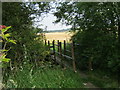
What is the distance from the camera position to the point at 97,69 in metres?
2.44

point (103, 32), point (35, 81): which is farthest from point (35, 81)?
point (103, 32)

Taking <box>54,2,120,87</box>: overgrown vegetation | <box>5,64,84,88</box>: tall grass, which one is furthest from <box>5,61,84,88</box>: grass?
<box>54,2,120,87</box>: overgrown vegetation

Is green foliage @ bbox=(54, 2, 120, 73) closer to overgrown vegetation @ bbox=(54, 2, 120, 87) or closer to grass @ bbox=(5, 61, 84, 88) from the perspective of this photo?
overgrown vegetation @ bbox=(54, 2, 120, 87)

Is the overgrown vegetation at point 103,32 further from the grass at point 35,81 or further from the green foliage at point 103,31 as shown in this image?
the grass at point 35,81

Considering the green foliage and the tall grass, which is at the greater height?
the green foliage

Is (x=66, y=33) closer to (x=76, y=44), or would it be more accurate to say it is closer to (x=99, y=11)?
(x=76, y=44)

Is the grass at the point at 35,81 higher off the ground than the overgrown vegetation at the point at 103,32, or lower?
lower

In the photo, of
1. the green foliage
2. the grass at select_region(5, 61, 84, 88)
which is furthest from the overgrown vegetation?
the grass at select_region(5, 61, 84, 88)

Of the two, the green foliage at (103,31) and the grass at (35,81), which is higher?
→ the green foliage at (103,31)

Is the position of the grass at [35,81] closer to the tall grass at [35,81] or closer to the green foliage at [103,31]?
the tall grass at [35,81]

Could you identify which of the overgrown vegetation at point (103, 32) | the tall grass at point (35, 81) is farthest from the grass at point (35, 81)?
the overgrown vegetation at point (103, 32)

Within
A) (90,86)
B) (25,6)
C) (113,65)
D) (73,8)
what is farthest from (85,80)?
(25,6)

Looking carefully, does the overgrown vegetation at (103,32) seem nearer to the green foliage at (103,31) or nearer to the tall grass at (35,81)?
the green foliage at (103,31)

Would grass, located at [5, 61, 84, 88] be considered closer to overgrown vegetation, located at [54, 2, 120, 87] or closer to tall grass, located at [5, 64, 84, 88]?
tall grass, located at [5, 64, 84, 88]
